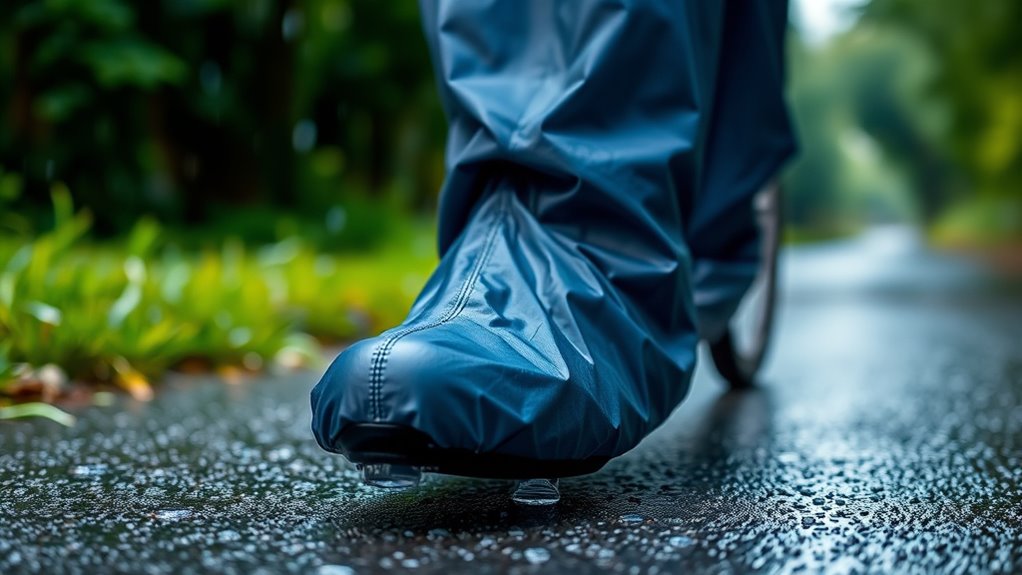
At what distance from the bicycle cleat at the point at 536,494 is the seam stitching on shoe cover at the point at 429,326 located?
0.34 m

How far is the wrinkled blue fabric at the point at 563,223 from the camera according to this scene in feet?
6.05

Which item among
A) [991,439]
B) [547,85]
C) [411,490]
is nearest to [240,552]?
[411,490]

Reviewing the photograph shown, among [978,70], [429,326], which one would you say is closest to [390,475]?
[429,326]

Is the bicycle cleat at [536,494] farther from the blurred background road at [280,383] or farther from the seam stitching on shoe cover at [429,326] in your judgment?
the seam stitching on shoe cover at [429,326]

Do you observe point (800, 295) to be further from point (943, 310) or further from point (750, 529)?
point (750, 529)

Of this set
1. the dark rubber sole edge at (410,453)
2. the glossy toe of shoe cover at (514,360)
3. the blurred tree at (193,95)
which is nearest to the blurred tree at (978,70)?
the blurred tree at (193,95)

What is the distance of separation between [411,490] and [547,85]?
2.62ft

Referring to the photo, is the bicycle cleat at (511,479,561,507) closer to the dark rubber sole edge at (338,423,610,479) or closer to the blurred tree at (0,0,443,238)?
the dark rubber sole edge at (338,423,610,479)

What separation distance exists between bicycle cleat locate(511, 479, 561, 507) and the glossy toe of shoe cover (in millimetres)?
144

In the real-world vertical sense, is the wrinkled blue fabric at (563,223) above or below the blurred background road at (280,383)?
above

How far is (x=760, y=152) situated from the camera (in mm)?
2799

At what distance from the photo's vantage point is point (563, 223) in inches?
85.9

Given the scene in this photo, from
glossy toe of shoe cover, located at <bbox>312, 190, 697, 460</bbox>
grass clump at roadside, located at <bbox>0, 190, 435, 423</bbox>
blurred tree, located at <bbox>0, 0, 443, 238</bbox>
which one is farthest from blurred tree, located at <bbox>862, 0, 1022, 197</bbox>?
glossy toe of shoe cover, located at <bbox>312, 190, 697, 460</bbox>

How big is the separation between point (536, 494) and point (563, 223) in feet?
1.60
